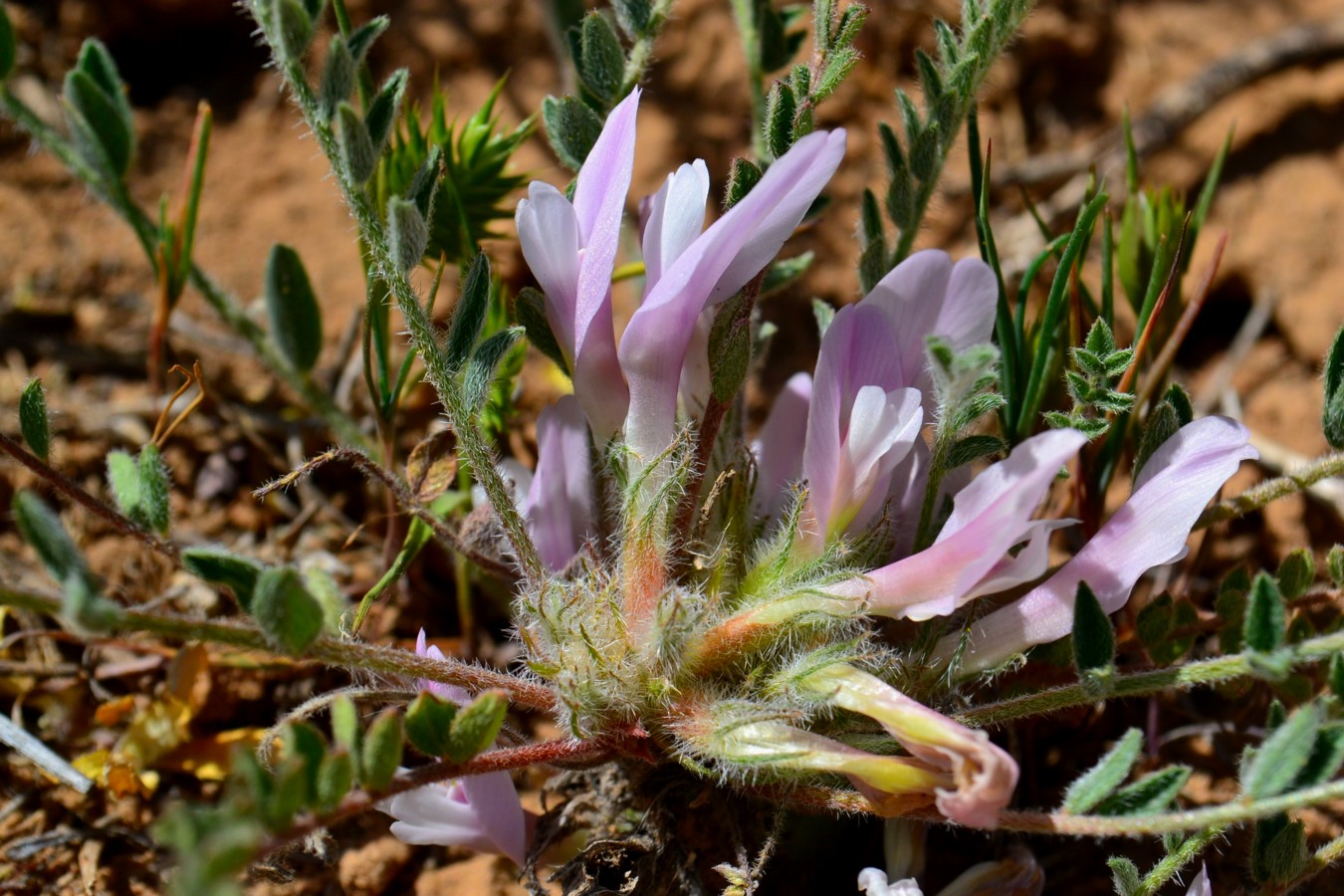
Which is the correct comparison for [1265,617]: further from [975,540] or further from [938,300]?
[938,300]

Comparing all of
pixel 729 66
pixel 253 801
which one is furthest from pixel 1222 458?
pixel 729 66

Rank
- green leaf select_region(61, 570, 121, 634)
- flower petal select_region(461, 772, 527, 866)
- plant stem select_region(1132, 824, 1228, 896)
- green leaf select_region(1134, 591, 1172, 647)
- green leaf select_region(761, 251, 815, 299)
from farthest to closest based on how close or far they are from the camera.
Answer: green leaf select_region(761, 251, 815, 299)
green leaf select_region(1134, 591, 1172, 647)
flower petal select_region(461, 772, 527, 866)
plant stem select_region(1132, 824, 1228, 896)
green leaf select_region(61, 570, 121, 634)

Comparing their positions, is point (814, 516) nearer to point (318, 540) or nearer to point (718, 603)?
point (718, 603)

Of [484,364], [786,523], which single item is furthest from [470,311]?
[786,523]

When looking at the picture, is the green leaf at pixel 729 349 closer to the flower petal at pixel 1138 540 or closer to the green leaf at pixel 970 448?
the green leaf at pixel 970 448

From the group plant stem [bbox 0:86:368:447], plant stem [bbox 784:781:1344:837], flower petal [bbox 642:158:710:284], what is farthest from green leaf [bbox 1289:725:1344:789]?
plant stem [bbox 0:86:368:447]

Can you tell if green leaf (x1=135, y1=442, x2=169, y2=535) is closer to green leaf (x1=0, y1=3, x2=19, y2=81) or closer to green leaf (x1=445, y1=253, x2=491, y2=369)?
green leaf (x1=445, y1=253, x2=491, y2=369)
